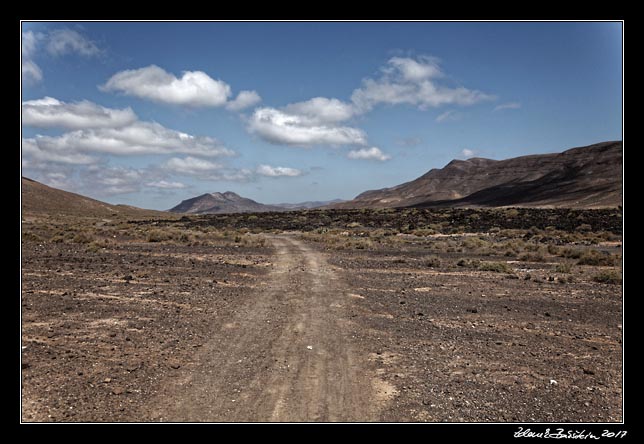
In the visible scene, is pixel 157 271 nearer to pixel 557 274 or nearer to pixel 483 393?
pixel 483 393

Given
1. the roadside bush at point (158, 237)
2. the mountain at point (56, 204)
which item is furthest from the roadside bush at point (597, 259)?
the mountain at point (56, 204)

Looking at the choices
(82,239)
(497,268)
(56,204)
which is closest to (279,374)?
(497,268)

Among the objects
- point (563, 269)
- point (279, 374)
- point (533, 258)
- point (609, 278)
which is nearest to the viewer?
point (279, 374)

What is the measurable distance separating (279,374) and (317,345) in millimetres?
1740

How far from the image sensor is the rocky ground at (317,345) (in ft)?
19.2

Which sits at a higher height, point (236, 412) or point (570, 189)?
point (570, 189)

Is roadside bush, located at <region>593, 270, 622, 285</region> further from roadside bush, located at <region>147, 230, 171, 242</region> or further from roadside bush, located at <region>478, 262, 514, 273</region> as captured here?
roadside bush, located at <region>147, 230, 171, 242</region>

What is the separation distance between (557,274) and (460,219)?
41.7m

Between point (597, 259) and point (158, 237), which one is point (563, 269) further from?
point (158, 237)

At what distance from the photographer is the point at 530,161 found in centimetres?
17975

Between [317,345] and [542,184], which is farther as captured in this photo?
[542,184]

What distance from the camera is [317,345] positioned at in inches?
333

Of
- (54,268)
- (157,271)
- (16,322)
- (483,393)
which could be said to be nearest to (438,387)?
(483,393)

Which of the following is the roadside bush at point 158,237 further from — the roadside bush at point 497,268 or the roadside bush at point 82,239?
the roadside bush at point 497,268
